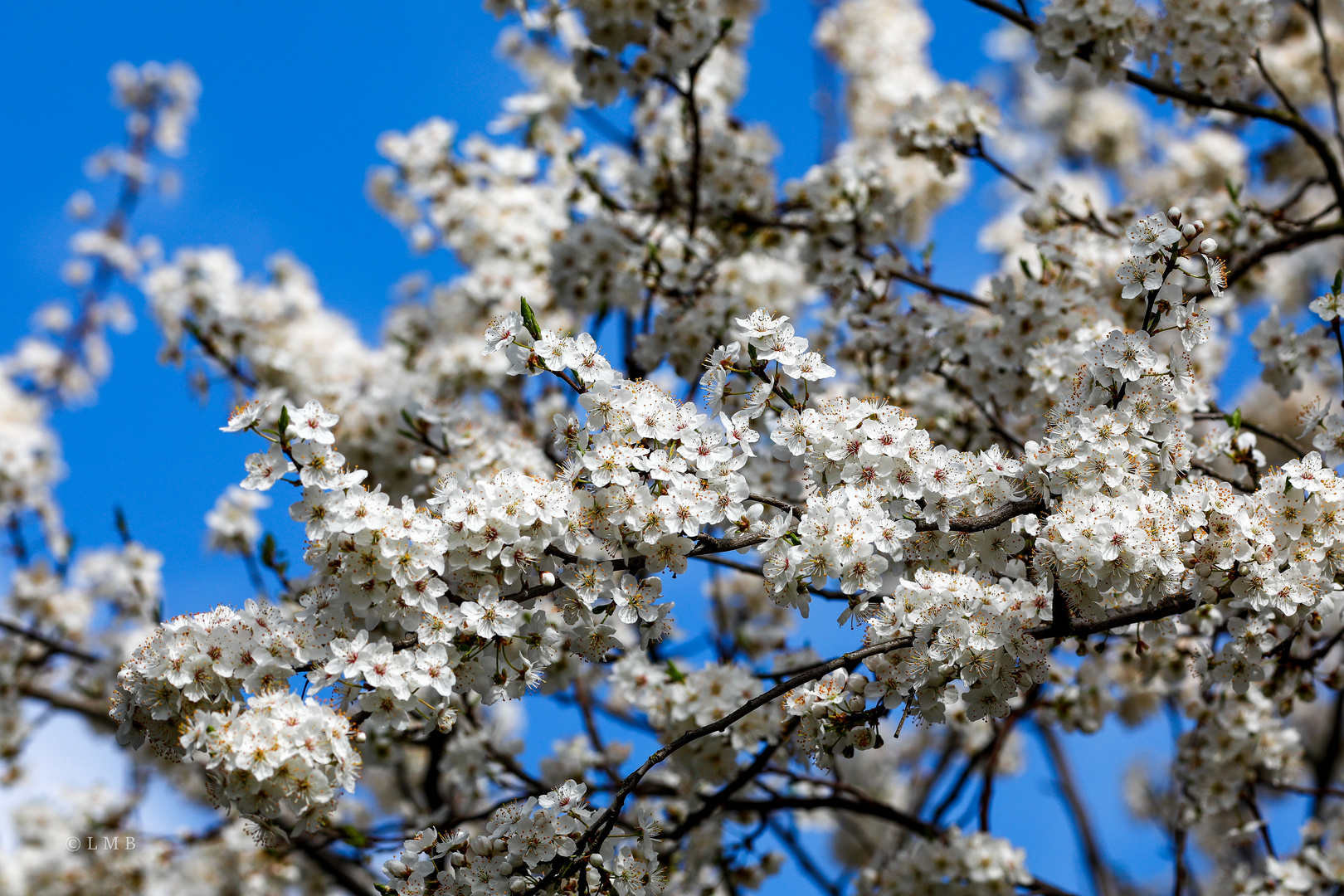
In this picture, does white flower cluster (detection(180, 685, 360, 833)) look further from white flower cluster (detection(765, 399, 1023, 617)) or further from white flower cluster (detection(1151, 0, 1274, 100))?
white flower cluster (detection(1151, 0, 1274, 100))

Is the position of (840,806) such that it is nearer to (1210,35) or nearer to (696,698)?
(696,698)

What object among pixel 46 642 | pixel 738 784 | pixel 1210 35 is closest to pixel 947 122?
pixel 1210 35

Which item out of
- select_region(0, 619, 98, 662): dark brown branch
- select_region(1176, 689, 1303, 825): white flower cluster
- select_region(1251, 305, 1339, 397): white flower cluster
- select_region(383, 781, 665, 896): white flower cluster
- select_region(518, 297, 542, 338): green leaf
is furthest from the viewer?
select_region(0, 619, 98, 662): dark brown branch

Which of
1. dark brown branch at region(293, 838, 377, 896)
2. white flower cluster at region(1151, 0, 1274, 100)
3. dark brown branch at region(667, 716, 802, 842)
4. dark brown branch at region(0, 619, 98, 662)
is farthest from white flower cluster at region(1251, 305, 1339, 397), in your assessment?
dark brown branch at region(0, 619, 98, 662)

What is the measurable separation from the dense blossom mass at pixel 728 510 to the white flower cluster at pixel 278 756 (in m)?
0.01

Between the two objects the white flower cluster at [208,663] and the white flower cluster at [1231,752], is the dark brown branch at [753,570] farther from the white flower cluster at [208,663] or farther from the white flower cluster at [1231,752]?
the white flower cluster at [1231,752]

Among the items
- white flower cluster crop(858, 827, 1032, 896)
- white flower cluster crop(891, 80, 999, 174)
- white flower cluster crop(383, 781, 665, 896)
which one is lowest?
white flower cluster crop(383, 781, 665, 896)

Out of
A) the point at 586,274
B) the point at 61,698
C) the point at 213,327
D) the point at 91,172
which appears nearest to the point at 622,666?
the point at 586,274

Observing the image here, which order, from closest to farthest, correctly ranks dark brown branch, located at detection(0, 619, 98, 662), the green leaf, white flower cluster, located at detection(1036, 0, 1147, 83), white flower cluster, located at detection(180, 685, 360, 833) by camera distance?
white flower cluster, located at detection(180, 685, 360, 833) < the green leaf < white flower cluster, located at detection(1036, 0, 1147, 83) < dark brown branch, located at detection(0, 619, 98, 662)

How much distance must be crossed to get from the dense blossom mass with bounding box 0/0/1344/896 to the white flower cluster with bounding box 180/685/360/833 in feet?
0.04

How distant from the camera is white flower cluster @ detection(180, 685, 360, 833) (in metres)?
2.62

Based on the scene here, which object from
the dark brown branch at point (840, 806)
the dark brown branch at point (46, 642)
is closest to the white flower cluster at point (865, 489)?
the dark brown branch at point (840, 806)

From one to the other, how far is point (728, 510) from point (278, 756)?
1378mm

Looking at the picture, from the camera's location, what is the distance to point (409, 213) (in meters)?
9.08
